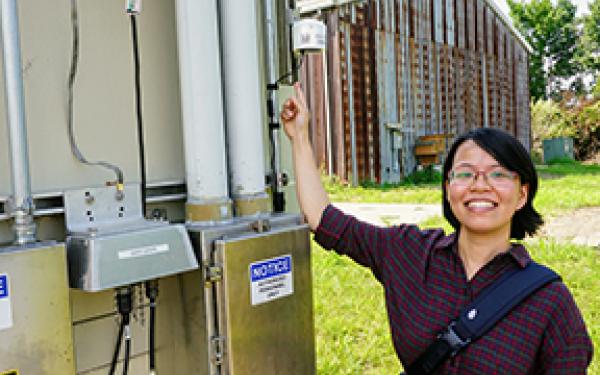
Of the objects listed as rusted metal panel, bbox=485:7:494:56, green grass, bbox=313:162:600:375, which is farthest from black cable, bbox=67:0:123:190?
rusted metal panel, bbox=485:7:494:56

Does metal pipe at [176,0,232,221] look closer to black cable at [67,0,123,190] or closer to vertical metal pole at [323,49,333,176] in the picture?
black cable at [67,0,123,190]

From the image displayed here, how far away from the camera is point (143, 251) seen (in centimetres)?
141

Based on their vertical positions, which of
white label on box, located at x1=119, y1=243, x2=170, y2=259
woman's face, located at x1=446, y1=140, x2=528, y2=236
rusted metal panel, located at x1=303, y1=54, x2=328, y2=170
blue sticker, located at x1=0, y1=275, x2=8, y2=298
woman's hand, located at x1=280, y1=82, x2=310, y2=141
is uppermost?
rusted metal panel, located at x1=303, y1=54, x2=328, y2=170

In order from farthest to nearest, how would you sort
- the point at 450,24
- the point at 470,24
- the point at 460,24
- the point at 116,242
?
the point at 470,24
the point at 460,24
the point at 450,24
the point at 116,242

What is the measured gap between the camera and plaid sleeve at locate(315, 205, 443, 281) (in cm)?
178

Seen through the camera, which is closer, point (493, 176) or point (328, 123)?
point (493, 176)

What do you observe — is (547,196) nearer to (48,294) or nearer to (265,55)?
(265,55)

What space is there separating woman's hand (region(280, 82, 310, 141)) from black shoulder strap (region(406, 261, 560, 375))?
70 cm

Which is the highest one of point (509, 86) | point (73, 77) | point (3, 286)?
point (509, 86)

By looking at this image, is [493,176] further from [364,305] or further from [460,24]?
[460,24]

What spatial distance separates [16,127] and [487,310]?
1152 millimetres

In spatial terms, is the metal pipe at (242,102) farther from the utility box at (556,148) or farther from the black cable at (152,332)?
the utility box at (556,148)

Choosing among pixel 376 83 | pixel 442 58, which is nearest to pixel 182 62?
pixel 376 83

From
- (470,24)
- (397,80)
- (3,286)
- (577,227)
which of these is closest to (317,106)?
(397,80)
